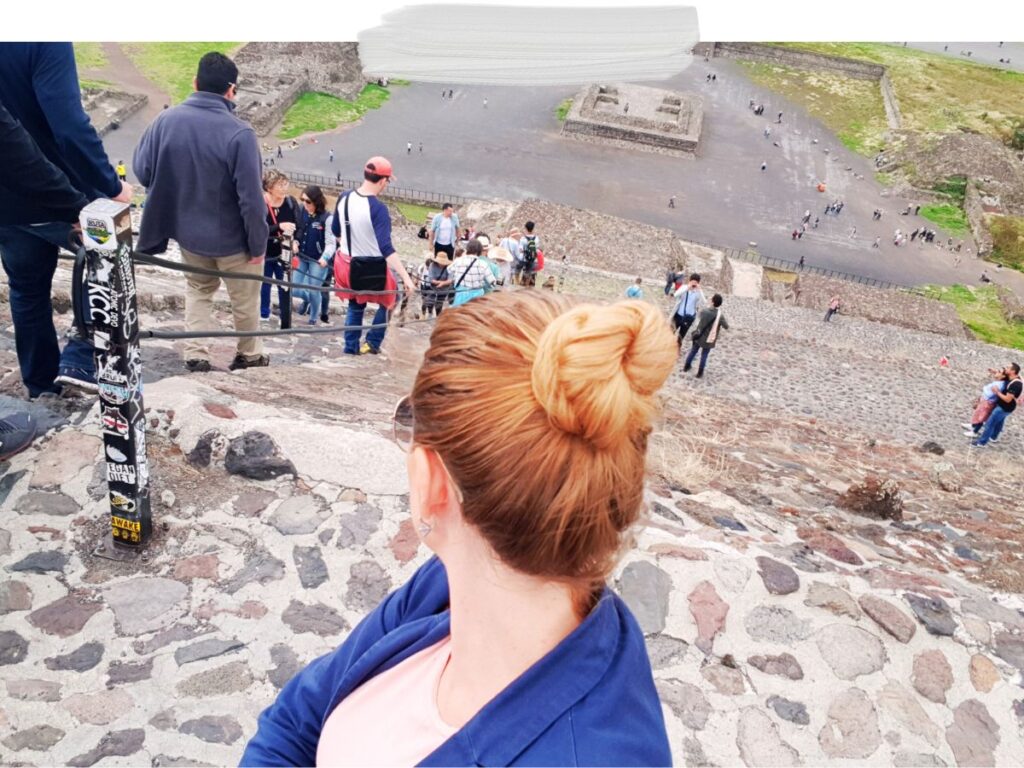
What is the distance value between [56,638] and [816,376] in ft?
46.1

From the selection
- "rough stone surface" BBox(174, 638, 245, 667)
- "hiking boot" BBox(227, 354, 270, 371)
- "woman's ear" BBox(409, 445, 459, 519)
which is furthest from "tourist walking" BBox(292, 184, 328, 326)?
"woman's ear" BBox(409, 445, 459, 519)

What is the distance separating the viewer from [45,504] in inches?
157

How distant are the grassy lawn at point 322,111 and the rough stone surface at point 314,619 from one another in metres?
36.8

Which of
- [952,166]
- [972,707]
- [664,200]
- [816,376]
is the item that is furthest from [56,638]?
[952,166]

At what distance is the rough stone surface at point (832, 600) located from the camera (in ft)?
13.3

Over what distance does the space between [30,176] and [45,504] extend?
161 cm

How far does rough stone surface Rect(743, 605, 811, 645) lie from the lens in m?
3.90

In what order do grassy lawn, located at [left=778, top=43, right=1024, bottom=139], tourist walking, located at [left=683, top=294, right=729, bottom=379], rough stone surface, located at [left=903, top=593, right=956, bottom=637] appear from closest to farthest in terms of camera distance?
rough stone surface, located at [left=903, top=593, right=956, bottom=637], tourist walking, located at [left=683, top=294, right=729, bottom=379], grassy lawn, located at [left=778, top=43, right=1024, bottom=139]

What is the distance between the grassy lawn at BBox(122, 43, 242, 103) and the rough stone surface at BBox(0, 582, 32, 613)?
39.0m

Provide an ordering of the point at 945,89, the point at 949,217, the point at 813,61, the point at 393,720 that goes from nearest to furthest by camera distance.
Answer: the point at 393,720
the point at 949,217
the point at 945,89
the point at 813,61

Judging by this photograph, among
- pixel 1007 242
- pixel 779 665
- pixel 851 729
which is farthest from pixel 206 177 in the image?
pixel 1007 242

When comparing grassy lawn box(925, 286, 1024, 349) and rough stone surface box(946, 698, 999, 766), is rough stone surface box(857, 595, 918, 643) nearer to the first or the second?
rough stone surface box(946, 698, 999, 766)

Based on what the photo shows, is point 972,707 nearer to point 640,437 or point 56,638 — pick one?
point 640,437

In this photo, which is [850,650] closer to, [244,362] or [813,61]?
[244,362]
